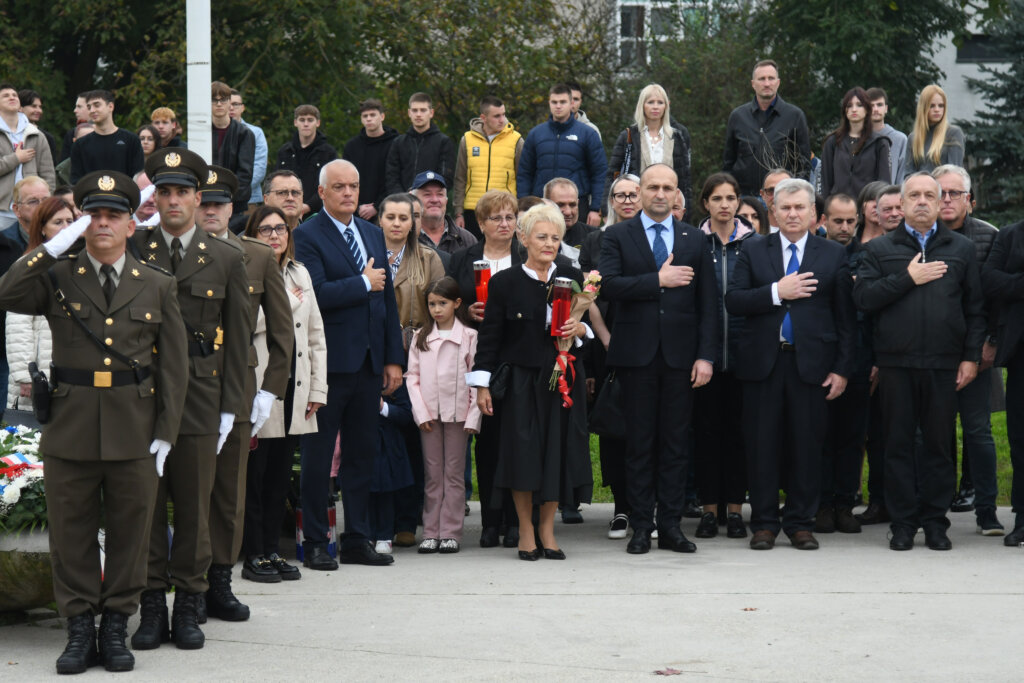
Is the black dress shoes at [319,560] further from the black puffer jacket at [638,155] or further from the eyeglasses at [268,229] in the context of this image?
the black puffer jacket at [638,155]

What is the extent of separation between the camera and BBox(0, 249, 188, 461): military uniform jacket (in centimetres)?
600

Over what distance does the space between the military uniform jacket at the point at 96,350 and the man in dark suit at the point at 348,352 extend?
2.19 metres

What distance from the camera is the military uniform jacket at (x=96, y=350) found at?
6.00 metres

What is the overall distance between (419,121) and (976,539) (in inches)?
262

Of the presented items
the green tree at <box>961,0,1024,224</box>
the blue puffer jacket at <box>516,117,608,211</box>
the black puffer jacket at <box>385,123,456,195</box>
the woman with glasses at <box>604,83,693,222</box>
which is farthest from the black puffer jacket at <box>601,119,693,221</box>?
the green tree at <box>961,0,1024,224</box>

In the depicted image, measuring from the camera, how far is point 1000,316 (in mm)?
9164

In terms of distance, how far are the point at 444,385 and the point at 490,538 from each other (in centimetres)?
101

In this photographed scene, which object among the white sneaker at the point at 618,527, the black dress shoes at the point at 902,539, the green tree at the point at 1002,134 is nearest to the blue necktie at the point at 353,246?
the white sneaker at the point at 618,527

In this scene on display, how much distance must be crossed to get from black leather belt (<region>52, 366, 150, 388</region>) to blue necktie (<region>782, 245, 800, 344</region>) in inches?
171

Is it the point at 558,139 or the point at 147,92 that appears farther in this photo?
the point at 147,92

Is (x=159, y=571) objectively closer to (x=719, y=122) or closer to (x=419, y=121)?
(x=419, y=121)

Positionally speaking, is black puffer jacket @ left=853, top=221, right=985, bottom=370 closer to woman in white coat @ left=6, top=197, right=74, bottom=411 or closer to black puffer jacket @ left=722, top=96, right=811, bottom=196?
black puffer jacket @ left=722, top=96, right=811, bottom=196

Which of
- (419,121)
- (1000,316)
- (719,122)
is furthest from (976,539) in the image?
(719,122)

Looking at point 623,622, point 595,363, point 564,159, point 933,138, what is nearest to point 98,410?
point 623,622
